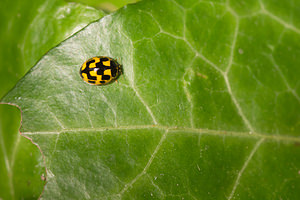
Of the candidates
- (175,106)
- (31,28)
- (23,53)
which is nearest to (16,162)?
(23,53)

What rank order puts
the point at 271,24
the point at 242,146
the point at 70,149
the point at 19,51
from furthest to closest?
the point at 19,51, the point at 271,24, the point at 242,146, the point at 70,149

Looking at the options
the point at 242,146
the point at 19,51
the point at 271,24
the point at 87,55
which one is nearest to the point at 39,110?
the point at 87,55

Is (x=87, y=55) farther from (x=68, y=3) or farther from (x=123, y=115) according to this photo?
(x=68, y=3)

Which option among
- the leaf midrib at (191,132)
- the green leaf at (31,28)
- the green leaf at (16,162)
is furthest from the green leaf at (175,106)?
the green leaf at (16,162)

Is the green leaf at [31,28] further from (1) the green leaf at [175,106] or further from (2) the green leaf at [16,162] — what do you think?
(1) the green leaf at [175,106]

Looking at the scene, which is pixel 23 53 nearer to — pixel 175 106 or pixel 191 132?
pixel 175 106
